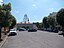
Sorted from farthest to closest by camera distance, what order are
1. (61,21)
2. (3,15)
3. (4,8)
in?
(61,21)
(4,8)
(3,15)

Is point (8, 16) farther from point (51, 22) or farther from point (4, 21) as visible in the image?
point (51, 22)

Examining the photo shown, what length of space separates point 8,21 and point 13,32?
48.4 ft

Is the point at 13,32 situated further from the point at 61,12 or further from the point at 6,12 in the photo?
the point at 61,12

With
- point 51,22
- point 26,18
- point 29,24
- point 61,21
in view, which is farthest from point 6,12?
point 26,18

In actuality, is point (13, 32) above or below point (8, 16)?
below

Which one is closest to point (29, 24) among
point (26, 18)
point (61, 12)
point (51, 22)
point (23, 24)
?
point (23, 24)

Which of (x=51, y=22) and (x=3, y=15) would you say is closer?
(x=3, y=15)

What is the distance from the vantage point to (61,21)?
68938mm

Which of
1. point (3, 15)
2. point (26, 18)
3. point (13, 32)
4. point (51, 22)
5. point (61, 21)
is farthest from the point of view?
point (26, 18)

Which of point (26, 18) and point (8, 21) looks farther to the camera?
point (26, 18)

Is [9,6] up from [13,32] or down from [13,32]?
up

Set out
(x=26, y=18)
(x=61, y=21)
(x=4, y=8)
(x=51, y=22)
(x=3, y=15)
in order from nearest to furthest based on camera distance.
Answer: (x=3, y=15) < (x=4, y=8) < (x=61, y=21) < (x=51, y=22) < (x=26, y=18)

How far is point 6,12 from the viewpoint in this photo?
31172 millimetres

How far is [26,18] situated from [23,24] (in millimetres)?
13957
